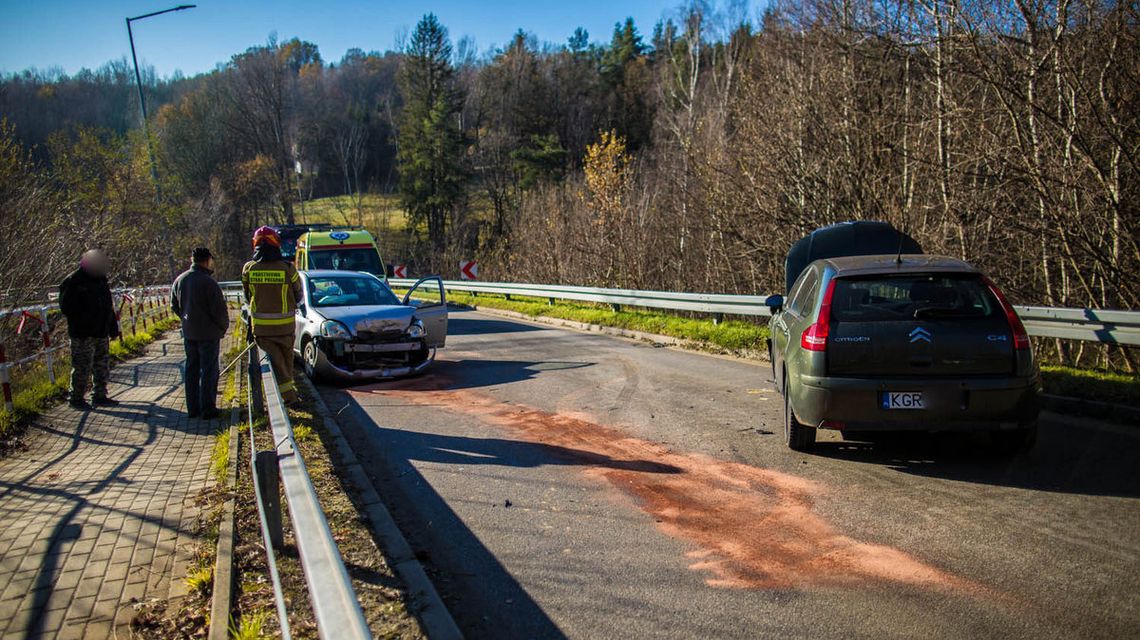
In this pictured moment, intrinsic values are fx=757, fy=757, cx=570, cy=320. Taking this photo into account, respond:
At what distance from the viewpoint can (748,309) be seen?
527 inches

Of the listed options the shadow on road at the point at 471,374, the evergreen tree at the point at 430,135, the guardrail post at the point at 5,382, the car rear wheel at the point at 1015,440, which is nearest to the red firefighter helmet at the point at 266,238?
the shadow on road at the point at 471,374

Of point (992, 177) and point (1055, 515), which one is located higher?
point (992, 177)

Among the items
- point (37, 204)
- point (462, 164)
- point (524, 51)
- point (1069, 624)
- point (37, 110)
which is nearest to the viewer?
point (1069, 624)

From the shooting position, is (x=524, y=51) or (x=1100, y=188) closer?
(x=1100, y=188)

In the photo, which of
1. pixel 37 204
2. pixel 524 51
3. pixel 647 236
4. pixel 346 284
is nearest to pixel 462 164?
pixel 524 51

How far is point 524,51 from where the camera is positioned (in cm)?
5884

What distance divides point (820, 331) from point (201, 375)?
657 cm

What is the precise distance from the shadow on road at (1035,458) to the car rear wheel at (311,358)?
6.81m

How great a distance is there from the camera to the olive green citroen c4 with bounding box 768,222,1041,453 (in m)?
5.50

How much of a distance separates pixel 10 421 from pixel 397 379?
175 inches

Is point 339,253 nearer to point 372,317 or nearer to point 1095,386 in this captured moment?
point 372,317

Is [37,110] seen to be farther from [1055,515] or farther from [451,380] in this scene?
[1055,515]

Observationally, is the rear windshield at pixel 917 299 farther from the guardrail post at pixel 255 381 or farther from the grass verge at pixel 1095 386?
the guardrail post at pixel 255 381

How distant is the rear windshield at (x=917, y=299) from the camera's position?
578 cm
